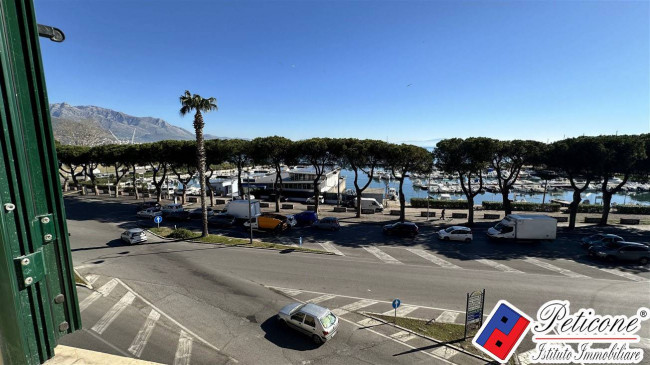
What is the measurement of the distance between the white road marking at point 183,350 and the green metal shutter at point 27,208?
1068cm

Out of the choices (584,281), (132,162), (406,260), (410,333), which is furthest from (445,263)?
(132,162)

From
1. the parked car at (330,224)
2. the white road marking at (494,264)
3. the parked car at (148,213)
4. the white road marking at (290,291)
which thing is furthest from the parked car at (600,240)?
the parked car at (148,213)

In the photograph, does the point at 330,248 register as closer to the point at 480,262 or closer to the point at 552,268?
the point at 480,262

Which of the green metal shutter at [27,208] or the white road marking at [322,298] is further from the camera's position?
the white road marking at [322,298]

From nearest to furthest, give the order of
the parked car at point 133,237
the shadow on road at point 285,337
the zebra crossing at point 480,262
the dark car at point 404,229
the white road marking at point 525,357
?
the white road marking at point 525,357 < the shadow on road at point 285,337 < the zebra crossing at point 480,262 < the parked car at point 133,237 < the dark car at point 404,229

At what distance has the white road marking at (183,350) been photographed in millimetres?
11657

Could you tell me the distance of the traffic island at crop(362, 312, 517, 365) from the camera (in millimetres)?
12734

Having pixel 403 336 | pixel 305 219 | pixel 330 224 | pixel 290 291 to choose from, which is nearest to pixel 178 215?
pixel 305 219

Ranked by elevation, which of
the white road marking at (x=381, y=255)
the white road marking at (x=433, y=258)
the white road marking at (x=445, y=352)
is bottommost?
the white road marking at (x=433, y=258)

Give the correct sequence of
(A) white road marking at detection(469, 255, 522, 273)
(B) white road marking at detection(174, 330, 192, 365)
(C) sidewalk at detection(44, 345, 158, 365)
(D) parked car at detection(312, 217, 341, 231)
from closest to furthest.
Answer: (C) sidewalk at detection(44, 345, 158, 365)
(B) white road marking at detection(174, 330, 192, 365)
(A) white road marking at detection(469, 255, 522, 273)
(D) parked car at detection(312, 217, 341, 231)

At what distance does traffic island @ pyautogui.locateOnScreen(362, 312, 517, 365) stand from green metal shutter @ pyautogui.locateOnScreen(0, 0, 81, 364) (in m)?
14.1

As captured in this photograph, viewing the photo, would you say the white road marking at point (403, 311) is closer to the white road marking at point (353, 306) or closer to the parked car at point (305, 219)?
the white road marking at point (353, 306)

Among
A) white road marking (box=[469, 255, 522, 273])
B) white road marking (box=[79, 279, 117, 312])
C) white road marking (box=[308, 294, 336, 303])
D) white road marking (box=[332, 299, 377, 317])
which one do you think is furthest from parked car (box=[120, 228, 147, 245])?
white road marking (box=[469, 255, 522, 273])

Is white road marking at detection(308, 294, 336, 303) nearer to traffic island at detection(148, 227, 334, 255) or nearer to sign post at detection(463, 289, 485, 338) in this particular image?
sign post at detection(463, 289, 485, 338)
